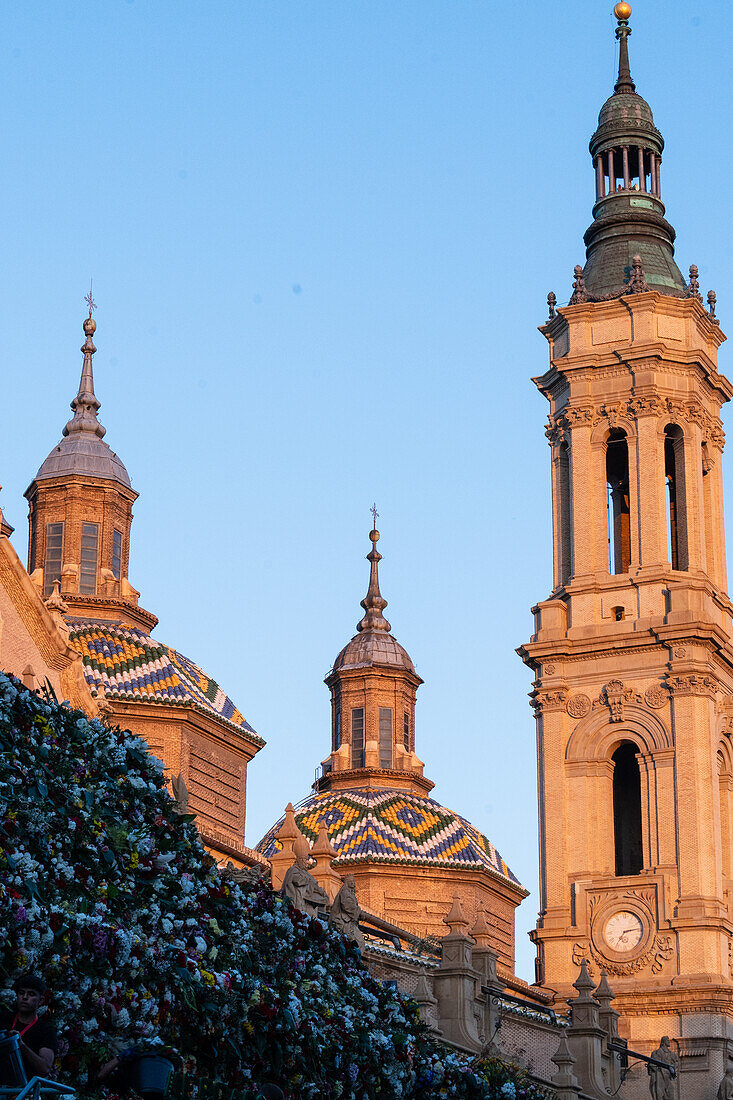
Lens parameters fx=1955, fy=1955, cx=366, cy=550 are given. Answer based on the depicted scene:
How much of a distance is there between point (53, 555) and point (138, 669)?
5.32 metres

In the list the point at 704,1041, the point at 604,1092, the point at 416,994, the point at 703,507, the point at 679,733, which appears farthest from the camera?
the point at 703,507

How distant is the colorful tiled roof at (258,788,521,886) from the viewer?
58469 mm

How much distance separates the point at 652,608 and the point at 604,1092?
1765cm

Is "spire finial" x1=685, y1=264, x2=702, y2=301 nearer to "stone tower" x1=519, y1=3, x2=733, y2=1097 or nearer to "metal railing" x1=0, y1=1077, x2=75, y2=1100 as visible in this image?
"stone tower" x1=519, y1=3, x2=733, y2=1097

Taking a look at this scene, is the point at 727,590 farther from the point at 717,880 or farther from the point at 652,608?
the point at 717,880

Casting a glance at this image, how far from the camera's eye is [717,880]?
47.4m

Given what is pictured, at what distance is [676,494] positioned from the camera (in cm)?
5184

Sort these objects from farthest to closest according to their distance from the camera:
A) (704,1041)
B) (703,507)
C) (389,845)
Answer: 1. (389,845)
2. (703,507)
3. (704,1041)

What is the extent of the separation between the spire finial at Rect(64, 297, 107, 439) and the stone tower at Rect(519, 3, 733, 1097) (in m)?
12.3

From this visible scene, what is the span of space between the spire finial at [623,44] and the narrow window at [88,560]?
2048cm

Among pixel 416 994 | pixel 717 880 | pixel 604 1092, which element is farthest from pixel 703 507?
pixel 416 994

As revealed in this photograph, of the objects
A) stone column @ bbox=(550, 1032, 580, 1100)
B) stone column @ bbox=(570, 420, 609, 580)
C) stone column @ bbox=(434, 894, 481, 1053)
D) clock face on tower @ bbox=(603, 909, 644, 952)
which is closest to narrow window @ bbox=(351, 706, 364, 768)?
stone column @ bbox=(570, 420, 609, 580)

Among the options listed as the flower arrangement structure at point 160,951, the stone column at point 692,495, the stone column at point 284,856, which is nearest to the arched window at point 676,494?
the stone column at point 692,495

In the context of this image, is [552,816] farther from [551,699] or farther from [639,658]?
[639,658]
